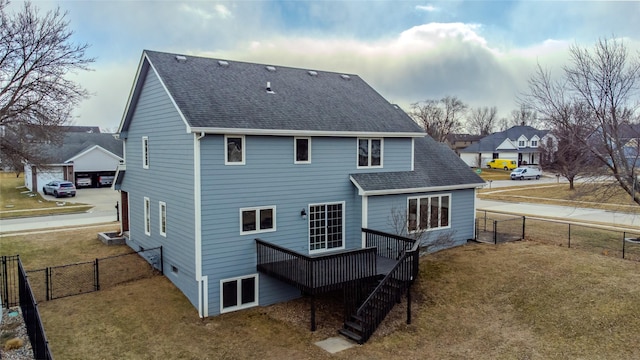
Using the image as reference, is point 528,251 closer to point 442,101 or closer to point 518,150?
point 518,150

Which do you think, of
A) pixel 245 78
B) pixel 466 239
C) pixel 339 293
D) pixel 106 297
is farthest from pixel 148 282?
pixel 466 239

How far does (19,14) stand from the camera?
19750 millimetres

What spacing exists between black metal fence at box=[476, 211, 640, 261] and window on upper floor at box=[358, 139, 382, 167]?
6.88m

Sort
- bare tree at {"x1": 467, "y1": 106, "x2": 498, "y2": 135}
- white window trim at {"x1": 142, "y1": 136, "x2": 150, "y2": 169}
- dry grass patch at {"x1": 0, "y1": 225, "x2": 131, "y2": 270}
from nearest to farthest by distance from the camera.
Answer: white window trim at {"x1": 142, "y1": 136, "x2": 150, "y2": 169}, dry grass patch at {"x1": 0, "y1": 225, "x2": 131, "y2": 270}, bare tree at {"x1": 467, "y1": 106, "x2": 498, "y2": 135}

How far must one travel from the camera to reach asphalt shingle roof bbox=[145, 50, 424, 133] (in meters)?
13.4

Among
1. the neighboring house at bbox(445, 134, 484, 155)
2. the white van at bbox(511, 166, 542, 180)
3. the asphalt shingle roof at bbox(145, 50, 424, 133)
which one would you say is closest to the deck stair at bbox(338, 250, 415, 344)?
the asphalt shingle roof at bbox(145, 50, 424, 133)

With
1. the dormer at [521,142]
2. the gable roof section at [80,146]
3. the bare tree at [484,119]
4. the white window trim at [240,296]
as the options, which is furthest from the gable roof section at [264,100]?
the bare tree at [484,119]

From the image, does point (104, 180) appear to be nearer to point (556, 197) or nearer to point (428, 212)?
point (428, 212)

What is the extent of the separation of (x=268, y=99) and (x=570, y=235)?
54.7 feet

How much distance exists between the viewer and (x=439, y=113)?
75188 millimetres

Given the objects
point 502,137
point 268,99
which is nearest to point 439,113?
point 502,137

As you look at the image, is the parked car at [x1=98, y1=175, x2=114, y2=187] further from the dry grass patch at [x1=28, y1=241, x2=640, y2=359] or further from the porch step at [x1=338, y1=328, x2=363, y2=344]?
the porch step at [x1=338, y1=328, x2=363, y2=344]

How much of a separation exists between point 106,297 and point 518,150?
2714 inches

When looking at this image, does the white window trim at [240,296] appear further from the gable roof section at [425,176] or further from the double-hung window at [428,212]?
the double-hung window at [428,212]
